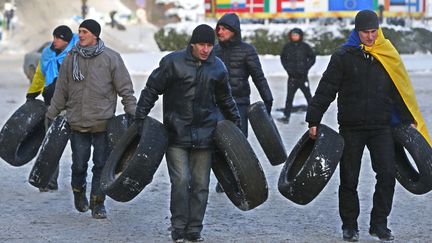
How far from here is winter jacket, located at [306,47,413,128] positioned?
709 centimetres

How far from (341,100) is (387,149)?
1.51 feet

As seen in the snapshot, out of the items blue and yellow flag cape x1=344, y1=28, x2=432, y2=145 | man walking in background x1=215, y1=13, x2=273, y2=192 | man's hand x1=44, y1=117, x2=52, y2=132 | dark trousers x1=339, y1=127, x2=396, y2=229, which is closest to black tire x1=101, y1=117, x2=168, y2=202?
dark trousers x1=339, y1=127, x2=396, y2=229

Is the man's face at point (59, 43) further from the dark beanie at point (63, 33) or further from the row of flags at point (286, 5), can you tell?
the row of flags at point (286, 5)

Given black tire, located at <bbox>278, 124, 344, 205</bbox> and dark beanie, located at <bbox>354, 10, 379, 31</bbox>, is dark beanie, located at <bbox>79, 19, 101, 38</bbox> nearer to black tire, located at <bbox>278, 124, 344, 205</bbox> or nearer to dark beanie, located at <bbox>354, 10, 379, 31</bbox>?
black tire, located at <bbox>278, 124, 344, 205</bbox>

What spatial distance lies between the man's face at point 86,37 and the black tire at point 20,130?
1.40m

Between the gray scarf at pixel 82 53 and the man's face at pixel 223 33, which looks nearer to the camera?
the gray scarf at pixel 82 53

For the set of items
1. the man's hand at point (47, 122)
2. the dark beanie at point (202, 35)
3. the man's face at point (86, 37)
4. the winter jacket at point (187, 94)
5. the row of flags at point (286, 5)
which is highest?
the dark beanie at point (202, 35)

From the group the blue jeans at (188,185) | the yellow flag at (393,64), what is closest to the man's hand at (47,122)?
the blue jeans at (188,185)

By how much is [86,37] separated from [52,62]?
41.8 inches

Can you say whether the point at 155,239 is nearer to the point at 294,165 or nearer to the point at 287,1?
the point at 294,165

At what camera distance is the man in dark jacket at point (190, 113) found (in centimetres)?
704

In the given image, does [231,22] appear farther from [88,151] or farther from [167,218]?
[167,218]

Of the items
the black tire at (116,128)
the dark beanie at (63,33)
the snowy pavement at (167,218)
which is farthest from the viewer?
the dark beanie at (63,33)

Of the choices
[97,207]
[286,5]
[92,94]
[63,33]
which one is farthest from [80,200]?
[286,5]
